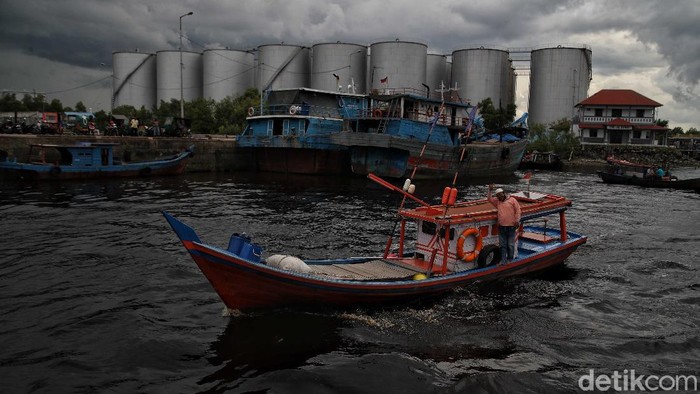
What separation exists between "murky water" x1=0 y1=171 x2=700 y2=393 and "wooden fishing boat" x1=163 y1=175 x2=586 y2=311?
45 centimetres

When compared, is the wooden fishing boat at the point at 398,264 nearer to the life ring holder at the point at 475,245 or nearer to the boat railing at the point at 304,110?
the life ring holder at the point at 475,245

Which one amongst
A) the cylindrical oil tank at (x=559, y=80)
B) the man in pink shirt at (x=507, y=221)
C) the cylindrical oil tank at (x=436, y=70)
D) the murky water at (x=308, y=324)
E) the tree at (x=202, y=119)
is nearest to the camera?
the murky water at (x=308, y=324)

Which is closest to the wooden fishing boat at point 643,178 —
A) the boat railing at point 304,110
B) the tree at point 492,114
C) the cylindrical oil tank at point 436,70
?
the boat railing at point 304,110

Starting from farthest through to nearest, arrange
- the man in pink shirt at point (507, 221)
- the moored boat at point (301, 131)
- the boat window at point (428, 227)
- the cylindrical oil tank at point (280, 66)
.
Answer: the cylindrical oil tank at point (280, 66) → the moored boat at point (301, 131) → the boat window at point (428, 227) → the man in pink shirt at point (507, 221)

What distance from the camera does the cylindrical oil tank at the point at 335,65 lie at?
66875 mm

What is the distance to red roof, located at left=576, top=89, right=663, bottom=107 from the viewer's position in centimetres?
6612

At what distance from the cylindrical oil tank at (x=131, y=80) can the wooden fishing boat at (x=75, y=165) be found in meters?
51.4

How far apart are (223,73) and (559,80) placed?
47.2 meters

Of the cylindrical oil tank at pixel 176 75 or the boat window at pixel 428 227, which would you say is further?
the cylindrical oil tank at pixel 176 75

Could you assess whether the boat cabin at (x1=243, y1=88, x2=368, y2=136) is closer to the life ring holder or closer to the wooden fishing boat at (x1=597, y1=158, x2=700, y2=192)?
the wooden fishing boat at (x1=597, y1=158, x2=700, y2=192)

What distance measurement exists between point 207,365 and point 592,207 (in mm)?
23572

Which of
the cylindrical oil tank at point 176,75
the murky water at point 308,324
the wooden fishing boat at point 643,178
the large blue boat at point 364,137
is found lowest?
the murky water at point 308,324

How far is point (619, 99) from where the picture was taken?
67688 mm

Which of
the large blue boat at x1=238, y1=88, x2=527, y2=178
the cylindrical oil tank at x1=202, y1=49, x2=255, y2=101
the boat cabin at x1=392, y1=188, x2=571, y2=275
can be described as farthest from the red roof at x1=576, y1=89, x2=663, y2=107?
the boat cabin at x1=392, y1=188, x2=571, y2=275
